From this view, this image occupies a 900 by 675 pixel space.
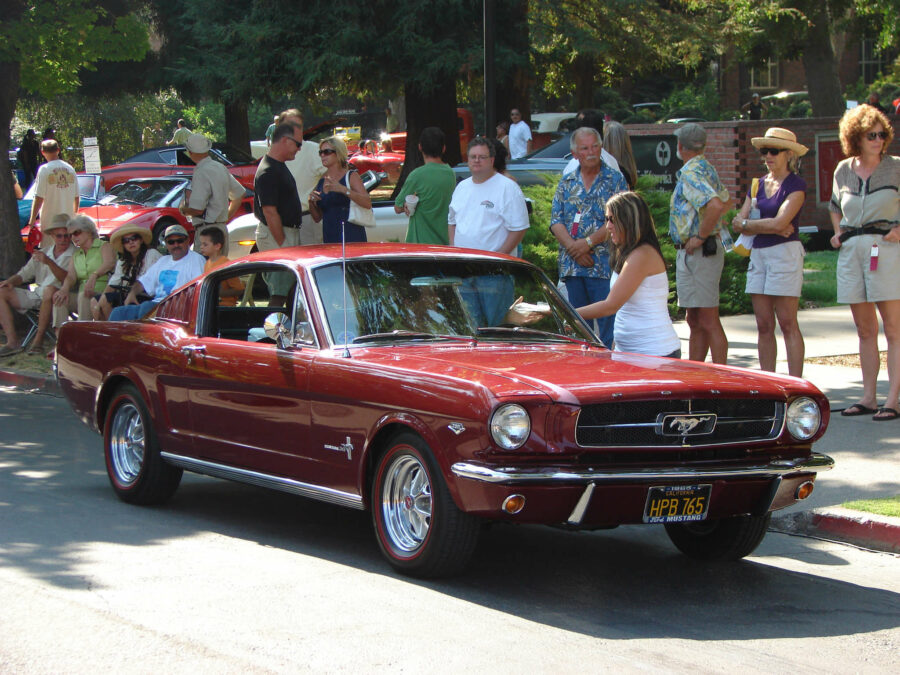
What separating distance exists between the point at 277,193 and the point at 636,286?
4560 mm

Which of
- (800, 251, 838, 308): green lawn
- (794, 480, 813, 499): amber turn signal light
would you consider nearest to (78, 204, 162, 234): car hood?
(800, 251, 838, 308): green lawn

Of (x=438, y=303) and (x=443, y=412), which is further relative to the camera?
(x=438, y=303)

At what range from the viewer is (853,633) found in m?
5.48

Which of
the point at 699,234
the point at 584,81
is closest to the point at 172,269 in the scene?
the point at 699,234

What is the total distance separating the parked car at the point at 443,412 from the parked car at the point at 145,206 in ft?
40.3

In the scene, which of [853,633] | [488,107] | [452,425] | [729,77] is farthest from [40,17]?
[729,77]

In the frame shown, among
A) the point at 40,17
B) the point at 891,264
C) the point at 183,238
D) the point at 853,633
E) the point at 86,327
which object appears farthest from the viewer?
the point at 40,17

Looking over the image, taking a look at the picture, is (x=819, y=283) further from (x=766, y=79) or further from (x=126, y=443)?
(x=766, y=79)

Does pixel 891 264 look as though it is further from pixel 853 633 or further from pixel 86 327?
pixel 86 327

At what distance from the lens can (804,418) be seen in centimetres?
625

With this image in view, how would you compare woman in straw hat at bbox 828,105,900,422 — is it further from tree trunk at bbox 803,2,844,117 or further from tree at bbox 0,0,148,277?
tree trunk at bbox 803,2,844,117

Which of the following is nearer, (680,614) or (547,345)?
(680,614)

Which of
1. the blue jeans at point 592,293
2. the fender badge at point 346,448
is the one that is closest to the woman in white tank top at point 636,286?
the blue jeans at point 592,293

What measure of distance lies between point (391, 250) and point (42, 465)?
3.39 metres
